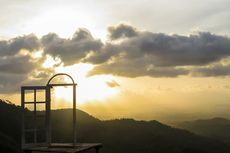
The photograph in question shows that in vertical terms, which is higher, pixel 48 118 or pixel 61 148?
pixel 48 118

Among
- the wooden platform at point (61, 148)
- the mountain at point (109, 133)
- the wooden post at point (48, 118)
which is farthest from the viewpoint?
the mountain at point (109, 133)

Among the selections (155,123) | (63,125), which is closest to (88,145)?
(63,125)

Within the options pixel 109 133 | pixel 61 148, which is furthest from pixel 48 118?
pixel 109 133

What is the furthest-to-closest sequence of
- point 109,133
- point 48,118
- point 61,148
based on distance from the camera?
1. point 109,133
2. point 48,118
3. point 61,148

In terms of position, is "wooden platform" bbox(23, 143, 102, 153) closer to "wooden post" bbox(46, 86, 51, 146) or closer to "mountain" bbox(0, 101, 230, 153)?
"wooden post" bbox(46, 86, 51, 146)

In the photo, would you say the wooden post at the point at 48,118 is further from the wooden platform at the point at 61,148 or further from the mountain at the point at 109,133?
the mountain at the point at 109,133

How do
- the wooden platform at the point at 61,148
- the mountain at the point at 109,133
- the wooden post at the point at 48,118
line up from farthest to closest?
the mountain at the point at 109,133 < the wooden post at the point at 48,118 < the wooden platform at the point at 61,148

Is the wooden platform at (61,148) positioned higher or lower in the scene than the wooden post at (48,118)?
lower

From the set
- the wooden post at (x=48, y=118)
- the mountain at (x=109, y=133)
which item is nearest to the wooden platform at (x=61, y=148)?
the wooden post at (x=48, y=118)

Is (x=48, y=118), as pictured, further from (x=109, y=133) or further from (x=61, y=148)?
(x=109, y=133)

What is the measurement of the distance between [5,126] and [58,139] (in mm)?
8333

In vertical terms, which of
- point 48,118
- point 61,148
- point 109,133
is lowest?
point 109,133

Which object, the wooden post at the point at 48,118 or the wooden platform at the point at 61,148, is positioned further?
the wooden post at the point at 48,118

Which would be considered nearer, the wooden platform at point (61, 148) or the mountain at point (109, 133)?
the wooden platform at point (61, 148)
